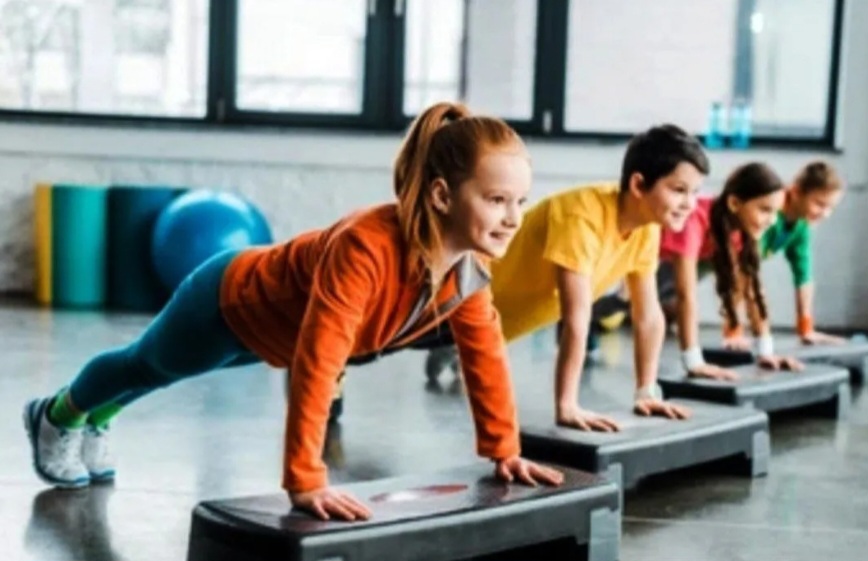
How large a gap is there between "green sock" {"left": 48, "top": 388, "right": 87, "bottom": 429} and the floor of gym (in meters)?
0.13

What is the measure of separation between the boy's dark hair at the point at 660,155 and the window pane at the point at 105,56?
398 cm

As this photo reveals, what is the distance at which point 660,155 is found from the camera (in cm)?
299

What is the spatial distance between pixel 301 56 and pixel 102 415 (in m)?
4.15

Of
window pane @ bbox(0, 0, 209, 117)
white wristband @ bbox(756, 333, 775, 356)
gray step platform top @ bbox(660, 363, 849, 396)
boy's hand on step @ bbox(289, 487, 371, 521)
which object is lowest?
gray step platform top @ bbox(660, 363, 849, 396)

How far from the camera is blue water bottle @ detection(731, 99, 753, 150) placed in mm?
6453

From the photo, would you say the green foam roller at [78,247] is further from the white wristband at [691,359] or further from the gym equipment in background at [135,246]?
the white wristband at [691,359]

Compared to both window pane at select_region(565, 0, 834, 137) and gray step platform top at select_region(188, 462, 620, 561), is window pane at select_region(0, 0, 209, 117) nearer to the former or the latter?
window pane at select_region(565, 0, 834, 137)

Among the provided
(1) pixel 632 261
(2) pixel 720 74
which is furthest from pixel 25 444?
(2) pixel 720 74

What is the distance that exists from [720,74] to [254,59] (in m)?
2.17

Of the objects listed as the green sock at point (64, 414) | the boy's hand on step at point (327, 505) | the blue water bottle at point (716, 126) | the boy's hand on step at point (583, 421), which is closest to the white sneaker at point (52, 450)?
the green sock at point (64, 414)

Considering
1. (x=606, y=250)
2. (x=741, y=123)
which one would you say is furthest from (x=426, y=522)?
(x=741, y=123)

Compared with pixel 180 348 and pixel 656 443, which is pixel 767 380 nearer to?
pixel 656 443

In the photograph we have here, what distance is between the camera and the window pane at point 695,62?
6445 millimetres

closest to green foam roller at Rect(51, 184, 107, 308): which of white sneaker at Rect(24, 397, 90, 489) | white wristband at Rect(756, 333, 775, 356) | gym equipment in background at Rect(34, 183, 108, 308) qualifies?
gym equipment in background at Rect(34, 183, 108, 308)
